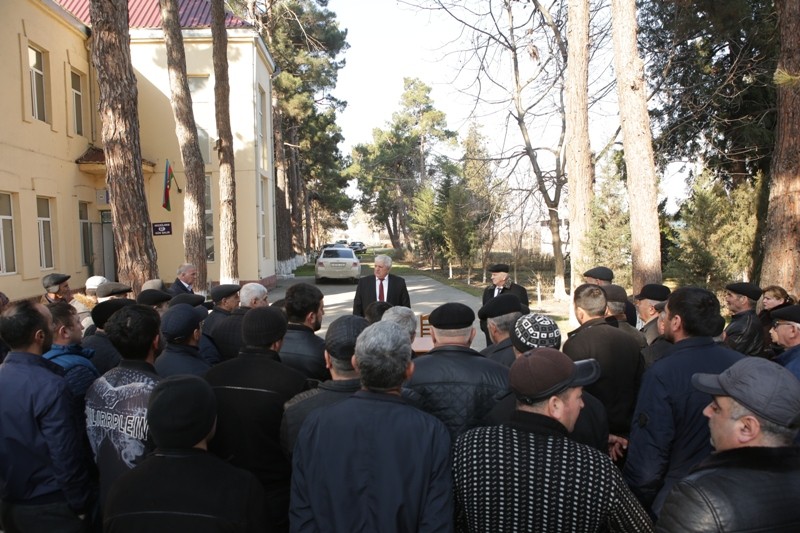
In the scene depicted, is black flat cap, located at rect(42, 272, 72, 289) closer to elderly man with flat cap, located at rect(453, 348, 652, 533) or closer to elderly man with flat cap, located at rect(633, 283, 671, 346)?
elderly man with flat cap, located at rect(453, 348, 652, 533)

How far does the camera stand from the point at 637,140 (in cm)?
878

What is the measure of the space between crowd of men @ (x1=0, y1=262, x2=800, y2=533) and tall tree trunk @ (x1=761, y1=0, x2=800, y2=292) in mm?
7598

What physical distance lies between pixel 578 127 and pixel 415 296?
1160 centimetres

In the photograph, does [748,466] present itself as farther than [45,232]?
No

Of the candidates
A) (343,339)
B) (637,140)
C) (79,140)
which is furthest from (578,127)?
(79,140)

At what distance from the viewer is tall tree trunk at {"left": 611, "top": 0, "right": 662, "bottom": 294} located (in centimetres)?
869

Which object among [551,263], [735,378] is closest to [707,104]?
[551,263]

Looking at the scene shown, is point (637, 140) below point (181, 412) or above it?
above

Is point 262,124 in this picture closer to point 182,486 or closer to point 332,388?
point 332,388

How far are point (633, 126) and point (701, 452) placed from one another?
695 cm

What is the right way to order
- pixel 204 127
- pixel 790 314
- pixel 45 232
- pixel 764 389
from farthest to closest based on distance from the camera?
1. pixel 204 127
2. pixel 45 232
3. pixel 790 314
4. pixel 764 389

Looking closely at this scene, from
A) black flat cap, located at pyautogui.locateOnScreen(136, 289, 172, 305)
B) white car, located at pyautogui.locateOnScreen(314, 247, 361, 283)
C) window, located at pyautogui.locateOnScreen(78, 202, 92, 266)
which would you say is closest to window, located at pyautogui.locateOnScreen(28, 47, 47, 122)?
window, located at pyautogui.locateOnScreen(78, 202, 92, 266)

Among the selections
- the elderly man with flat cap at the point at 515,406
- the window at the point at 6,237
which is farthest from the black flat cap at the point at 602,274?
the window at the point at 6,237

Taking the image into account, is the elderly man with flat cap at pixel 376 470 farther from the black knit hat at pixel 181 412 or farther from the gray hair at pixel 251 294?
the gray hair at pixel 251 294
